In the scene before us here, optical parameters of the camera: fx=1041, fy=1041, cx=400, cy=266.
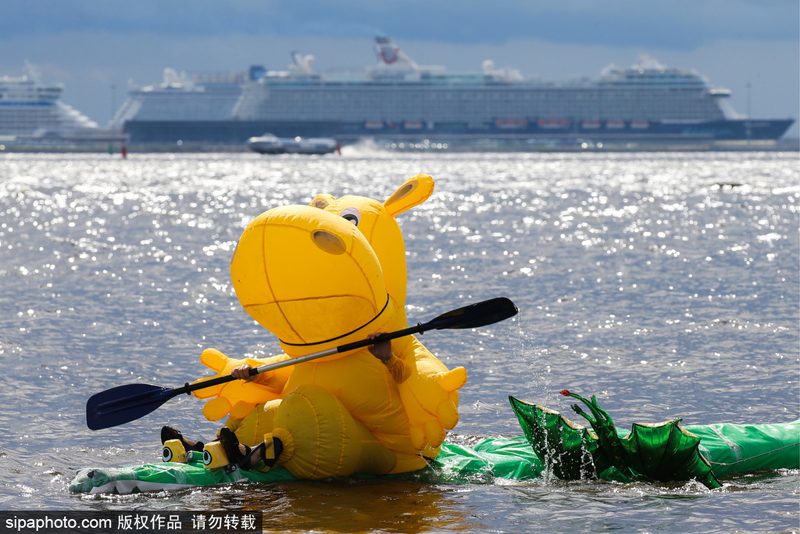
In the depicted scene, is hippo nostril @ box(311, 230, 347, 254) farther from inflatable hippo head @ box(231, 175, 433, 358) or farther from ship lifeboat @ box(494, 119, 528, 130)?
ship lifeboat @ box(494, 119, 528, 130)

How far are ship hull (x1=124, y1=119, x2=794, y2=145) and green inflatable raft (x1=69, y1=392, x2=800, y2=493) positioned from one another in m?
109

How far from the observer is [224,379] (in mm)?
6434

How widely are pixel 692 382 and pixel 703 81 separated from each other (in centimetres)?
11665

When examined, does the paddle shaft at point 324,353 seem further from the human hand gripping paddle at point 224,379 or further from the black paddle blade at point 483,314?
the black paddle blade at point 483,314

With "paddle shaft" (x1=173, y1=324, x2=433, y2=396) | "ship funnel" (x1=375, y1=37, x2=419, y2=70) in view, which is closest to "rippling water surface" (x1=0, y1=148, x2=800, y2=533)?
"paddle shaft" (x1=173, y1=324, x2=433, y2=396)

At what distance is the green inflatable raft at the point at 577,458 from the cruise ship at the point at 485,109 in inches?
4279

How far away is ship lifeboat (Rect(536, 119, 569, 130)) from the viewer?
11669 cm

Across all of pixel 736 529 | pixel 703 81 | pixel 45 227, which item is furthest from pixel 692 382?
pixel 703 81

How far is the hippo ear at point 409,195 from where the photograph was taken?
22.6 feet

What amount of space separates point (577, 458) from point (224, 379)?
7.59 ft

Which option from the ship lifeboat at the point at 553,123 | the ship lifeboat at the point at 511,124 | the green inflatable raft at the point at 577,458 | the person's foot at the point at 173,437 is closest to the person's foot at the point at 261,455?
the green inflatable raft at the point at 577,458

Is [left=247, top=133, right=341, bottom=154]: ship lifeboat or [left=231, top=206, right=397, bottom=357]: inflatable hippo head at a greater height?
[left=247, top=133, right=341, bottom=154]: ship lifeboat

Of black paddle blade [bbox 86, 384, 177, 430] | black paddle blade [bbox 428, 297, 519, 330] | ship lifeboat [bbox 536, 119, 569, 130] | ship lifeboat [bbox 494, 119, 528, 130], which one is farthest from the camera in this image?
ship lifeboat [bbox 536, 119, 569, 130]

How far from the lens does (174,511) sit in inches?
236
